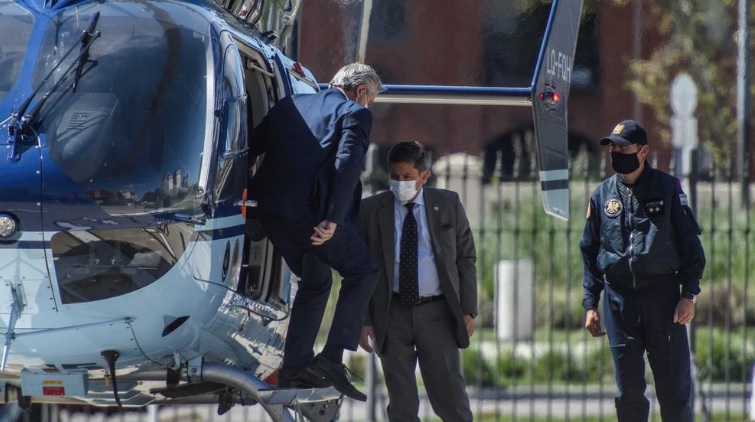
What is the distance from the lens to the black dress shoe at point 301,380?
5.83m

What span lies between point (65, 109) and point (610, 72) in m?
9.35

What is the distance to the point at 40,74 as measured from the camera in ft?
17.4

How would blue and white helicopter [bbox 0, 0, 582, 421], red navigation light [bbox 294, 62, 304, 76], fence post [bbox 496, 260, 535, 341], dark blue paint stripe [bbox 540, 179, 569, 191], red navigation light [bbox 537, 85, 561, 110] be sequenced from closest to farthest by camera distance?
blue and white helicopter [bbox 0, 0, 582, 421] → red navigation light [bbox 294, 62, 304, 76] → dark blue paint stripe [bbox 540, 179, 569, 191] → red navigation light [bbox 537, 85, 561, 110] → fence post [bbox 496, 260, 535, 341]

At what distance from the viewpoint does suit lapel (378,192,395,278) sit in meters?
6.70

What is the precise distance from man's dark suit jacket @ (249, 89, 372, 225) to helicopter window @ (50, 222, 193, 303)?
660mm

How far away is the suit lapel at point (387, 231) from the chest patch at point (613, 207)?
1138mm

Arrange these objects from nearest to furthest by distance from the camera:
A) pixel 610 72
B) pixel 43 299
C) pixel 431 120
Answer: pixel 43 299
pixel 610 72
pixel 431 120

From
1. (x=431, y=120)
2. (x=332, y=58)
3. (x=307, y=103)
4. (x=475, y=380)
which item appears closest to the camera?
(x=307, y=103)

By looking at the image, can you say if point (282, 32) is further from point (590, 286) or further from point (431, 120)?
point (431, 120)

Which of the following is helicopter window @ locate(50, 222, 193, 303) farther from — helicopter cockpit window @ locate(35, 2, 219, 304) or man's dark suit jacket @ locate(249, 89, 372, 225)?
man's dark suit jacket @ locate(249, 89, 372, 225)

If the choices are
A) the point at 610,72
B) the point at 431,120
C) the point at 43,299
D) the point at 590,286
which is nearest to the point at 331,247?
the point at 43,299

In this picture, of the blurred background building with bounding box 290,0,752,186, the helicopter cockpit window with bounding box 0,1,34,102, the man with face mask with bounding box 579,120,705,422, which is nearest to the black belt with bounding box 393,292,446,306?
the man with face mask with bounding box 579,120,705,422

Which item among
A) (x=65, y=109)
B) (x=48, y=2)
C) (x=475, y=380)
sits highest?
(x=48, y=2)

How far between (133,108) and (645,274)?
9.28 ft
